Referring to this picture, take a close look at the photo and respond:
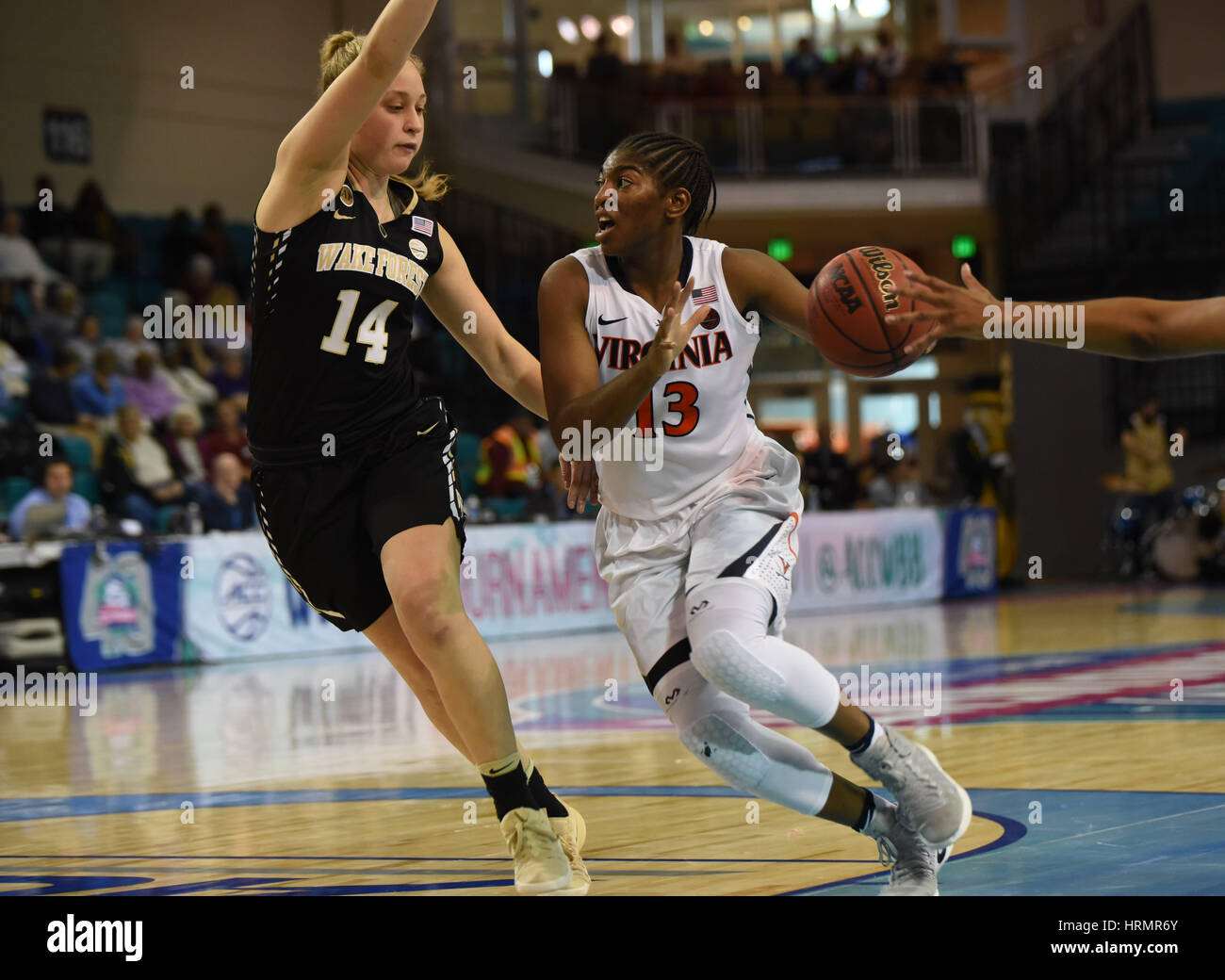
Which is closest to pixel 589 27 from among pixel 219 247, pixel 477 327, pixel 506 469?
pixel 219 247

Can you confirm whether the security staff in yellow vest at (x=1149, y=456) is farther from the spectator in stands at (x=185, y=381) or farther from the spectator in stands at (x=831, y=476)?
the spectator in stands at (x=185, y=381)

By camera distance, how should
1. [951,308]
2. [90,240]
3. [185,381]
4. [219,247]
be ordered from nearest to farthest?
[951,308]
[185,381]
[90,240]
[219,247]

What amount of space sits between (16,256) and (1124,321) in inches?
511

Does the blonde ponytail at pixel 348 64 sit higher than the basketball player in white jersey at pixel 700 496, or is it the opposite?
the blonde ponytail at pixel 348 64

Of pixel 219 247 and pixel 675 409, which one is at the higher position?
pixel 219 247

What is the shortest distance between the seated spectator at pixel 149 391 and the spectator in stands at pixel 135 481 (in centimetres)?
112

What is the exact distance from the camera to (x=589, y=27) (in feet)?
72.0

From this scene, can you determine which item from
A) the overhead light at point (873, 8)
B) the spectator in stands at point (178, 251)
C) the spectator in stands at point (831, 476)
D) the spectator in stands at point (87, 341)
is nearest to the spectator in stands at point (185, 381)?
the spectator in stands at point (87, 341)

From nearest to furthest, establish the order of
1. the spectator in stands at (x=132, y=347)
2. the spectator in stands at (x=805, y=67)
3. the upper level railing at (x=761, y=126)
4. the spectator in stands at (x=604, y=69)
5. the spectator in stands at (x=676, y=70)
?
1. the spectator in stands at (x=132, y=347)
2. the upper level railing at (x=761, y=126)
3. the spectator in stands at (x=604, y=69)
4. the spectator in stands at (x=676, y=70)
5. the spectator in stands at (x=805, y=67)

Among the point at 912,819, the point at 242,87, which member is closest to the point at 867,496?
the point at 242,87

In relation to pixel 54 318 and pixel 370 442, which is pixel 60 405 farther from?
pixel 370 442

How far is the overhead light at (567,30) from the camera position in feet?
70.5

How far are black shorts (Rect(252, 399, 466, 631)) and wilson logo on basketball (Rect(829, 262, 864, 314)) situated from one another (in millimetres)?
1075
